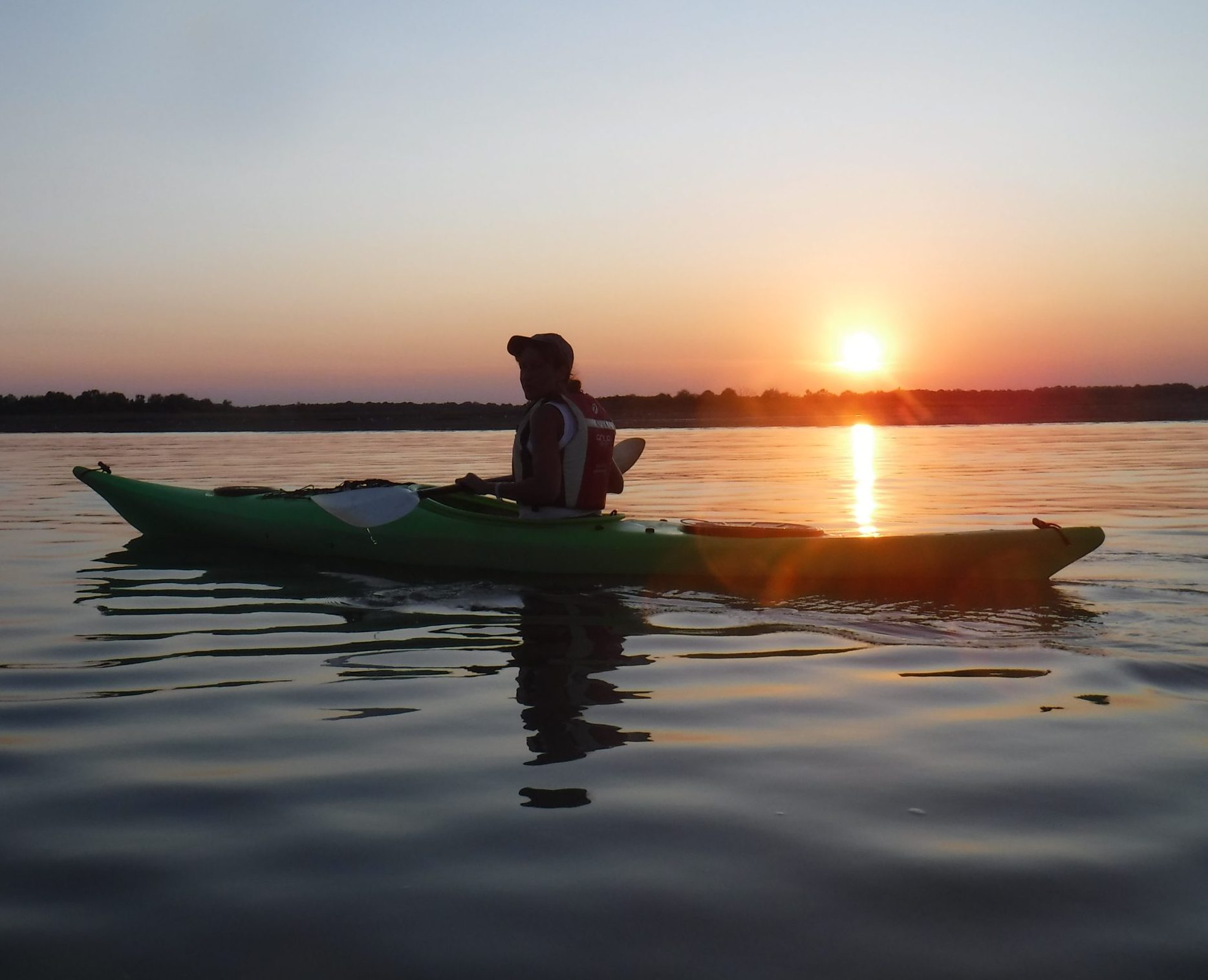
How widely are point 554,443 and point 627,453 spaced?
2.08m

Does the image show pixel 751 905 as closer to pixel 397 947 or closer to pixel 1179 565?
pixel 397 947

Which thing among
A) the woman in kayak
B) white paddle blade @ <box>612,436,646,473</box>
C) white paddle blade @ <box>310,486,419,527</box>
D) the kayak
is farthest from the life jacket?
white paddle blade @ <box>612,436,646,473</box>

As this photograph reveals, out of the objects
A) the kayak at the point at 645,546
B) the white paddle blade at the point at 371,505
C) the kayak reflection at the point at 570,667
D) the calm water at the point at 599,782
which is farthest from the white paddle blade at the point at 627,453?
the kayak reflection at the point at 570,667

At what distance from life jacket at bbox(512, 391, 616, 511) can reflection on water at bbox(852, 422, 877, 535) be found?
6.85 feet

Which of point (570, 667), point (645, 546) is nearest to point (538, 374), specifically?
point (645, 546)

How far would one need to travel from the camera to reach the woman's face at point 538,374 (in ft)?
21.5

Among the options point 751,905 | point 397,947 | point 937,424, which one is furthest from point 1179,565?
point 937,424

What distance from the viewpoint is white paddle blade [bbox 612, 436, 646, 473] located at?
28.0 ft

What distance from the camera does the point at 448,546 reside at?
728 cm

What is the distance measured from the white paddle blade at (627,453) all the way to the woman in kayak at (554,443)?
1.31 m

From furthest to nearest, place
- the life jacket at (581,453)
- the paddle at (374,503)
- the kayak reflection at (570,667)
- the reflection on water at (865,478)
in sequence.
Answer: the reflection on water at (865,478)
the paddle at (374,503)
the life jacket at (581,453)
the kayak reflection at (570,667)

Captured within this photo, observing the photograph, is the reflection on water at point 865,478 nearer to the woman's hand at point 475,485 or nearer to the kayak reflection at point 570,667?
the kayak reflection at point 570,667

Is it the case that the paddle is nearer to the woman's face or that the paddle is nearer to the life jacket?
the life jacket

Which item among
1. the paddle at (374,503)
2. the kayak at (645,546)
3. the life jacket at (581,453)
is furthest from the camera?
the paddle at (374,503)
